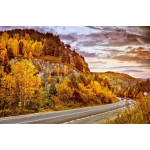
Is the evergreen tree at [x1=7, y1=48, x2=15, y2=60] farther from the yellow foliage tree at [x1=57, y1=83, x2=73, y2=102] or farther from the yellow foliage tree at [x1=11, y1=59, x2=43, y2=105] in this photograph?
the yellow foliage tree at [x1=57, y1=83, x2=73, y2=102]

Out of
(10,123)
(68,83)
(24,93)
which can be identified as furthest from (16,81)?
(68,83)

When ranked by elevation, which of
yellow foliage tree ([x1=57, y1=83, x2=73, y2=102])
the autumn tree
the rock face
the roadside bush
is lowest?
the roadside bush

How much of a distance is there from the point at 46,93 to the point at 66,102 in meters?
1.80

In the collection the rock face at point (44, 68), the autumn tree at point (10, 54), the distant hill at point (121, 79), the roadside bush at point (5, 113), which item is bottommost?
the roadside bush at point (5, 113)

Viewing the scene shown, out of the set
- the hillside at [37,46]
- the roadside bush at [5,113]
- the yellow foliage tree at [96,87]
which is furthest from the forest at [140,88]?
the roadside bush at [5,113]

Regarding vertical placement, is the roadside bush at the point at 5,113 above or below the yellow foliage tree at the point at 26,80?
below

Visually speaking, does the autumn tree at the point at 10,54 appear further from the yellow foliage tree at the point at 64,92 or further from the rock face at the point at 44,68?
the yellow foliage tree at the point at 64,92

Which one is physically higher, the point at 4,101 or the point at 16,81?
the point at 16,81

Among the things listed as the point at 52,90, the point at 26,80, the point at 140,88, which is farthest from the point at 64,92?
the point at 140,88

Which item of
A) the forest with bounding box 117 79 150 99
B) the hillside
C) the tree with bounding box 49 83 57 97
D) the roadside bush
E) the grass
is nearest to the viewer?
the grass

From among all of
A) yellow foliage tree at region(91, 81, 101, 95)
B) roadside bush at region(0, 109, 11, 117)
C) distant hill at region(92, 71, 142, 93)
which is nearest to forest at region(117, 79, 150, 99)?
distant hill at region(92, 71, 142, 93)
